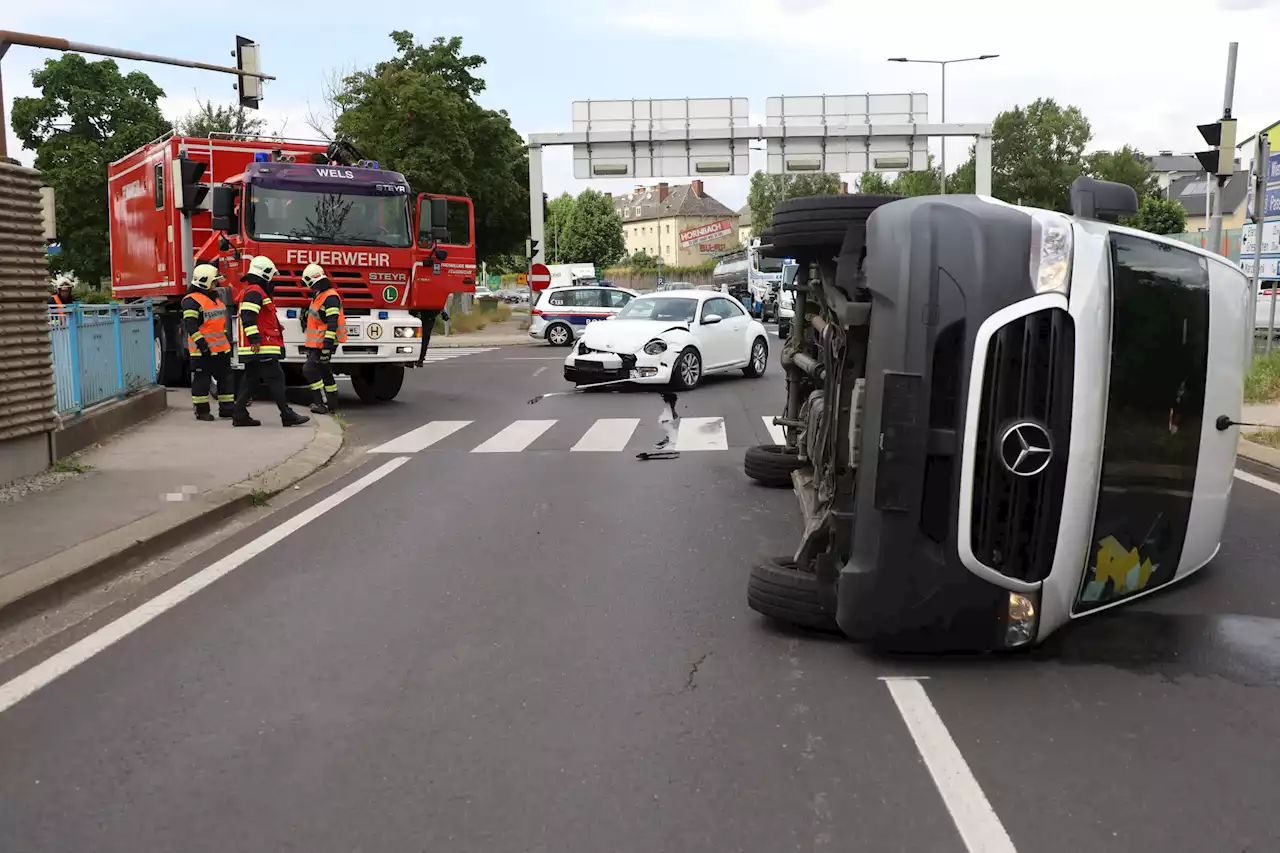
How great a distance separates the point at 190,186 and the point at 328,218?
1956 millimetres

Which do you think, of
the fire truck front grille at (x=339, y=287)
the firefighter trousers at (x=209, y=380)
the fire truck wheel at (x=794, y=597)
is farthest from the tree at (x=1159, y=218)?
the fire truck wheel at (x=794, y=597)

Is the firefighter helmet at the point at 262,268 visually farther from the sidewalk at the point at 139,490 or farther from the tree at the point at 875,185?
the tree at the point at 875,185

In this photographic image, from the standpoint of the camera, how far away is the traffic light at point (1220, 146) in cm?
1507

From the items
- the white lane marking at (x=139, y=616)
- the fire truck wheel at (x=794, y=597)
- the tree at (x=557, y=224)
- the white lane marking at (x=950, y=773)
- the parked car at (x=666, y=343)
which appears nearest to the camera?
the white lane marking at (x=950, y=773)

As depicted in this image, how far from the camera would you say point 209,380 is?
14242 millimetres

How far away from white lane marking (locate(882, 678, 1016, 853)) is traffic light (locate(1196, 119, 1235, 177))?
41.2 feet

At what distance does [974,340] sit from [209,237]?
14.8 m

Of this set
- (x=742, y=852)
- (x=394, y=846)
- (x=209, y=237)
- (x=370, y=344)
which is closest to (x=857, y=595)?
(x=742, y=852)

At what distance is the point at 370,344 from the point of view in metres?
16.4

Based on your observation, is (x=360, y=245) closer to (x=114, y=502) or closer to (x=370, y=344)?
(x=370, y=344)

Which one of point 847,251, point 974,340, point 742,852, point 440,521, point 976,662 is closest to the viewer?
point 742,852

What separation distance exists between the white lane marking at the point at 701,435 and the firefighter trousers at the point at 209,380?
16.6 feet

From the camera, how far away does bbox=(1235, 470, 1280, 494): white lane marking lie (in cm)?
948

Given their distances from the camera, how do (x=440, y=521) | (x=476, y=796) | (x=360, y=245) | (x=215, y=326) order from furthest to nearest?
(x=360, y=245), (x=215, y=326), (x=440, y=521), (x=476, y=796)
